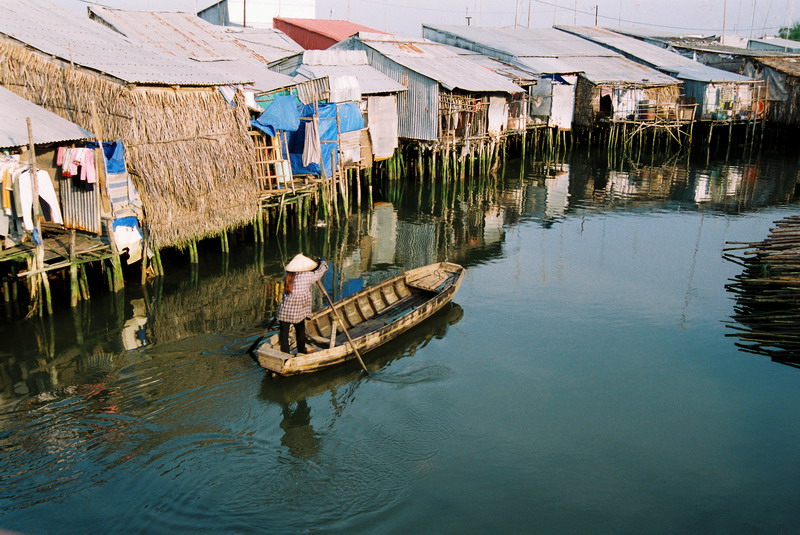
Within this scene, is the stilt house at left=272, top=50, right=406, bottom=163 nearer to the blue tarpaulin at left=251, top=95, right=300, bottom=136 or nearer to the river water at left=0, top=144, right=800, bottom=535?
the blue tarpaulin at left=251, top=95, right=300, bottom=136

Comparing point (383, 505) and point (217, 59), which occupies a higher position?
point (217, 59)

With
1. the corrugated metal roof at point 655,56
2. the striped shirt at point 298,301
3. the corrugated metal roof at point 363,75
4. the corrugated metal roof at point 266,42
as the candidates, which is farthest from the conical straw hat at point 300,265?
the corrugated metal roof at point 655,56

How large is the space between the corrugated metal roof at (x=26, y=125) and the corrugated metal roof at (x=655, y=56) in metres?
30.9

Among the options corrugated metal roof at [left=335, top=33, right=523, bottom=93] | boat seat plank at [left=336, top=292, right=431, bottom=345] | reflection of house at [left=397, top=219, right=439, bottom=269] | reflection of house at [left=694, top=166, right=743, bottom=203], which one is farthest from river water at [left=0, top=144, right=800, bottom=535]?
corrugated metal roof at [left=335, top=33, right=523, bottom=93]

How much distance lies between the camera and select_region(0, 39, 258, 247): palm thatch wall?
41.8 ft

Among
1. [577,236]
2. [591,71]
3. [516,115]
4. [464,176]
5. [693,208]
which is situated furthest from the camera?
[591,71]

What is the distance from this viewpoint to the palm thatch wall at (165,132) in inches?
501

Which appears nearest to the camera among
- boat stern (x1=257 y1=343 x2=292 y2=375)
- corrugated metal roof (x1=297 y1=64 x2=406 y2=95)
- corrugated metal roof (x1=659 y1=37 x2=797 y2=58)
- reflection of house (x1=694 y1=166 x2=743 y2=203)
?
boat stern (x1=257 y1=343 x2=292 y2=375)

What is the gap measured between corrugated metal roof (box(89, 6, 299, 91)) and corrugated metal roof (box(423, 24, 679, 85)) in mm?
13694

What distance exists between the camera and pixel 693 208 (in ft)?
75.4

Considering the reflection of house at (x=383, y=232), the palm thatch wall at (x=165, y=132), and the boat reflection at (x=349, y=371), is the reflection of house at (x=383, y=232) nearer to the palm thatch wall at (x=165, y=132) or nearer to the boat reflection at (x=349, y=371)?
the palm thatch wall at (x=165, y=132)

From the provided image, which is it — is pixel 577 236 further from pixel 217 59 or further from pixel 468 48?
pixel 468 48

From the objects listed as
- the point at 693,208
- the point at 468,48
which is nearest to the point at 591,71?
the point at 468,48

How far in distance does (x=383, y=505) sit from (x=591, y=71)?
30.2 meters
